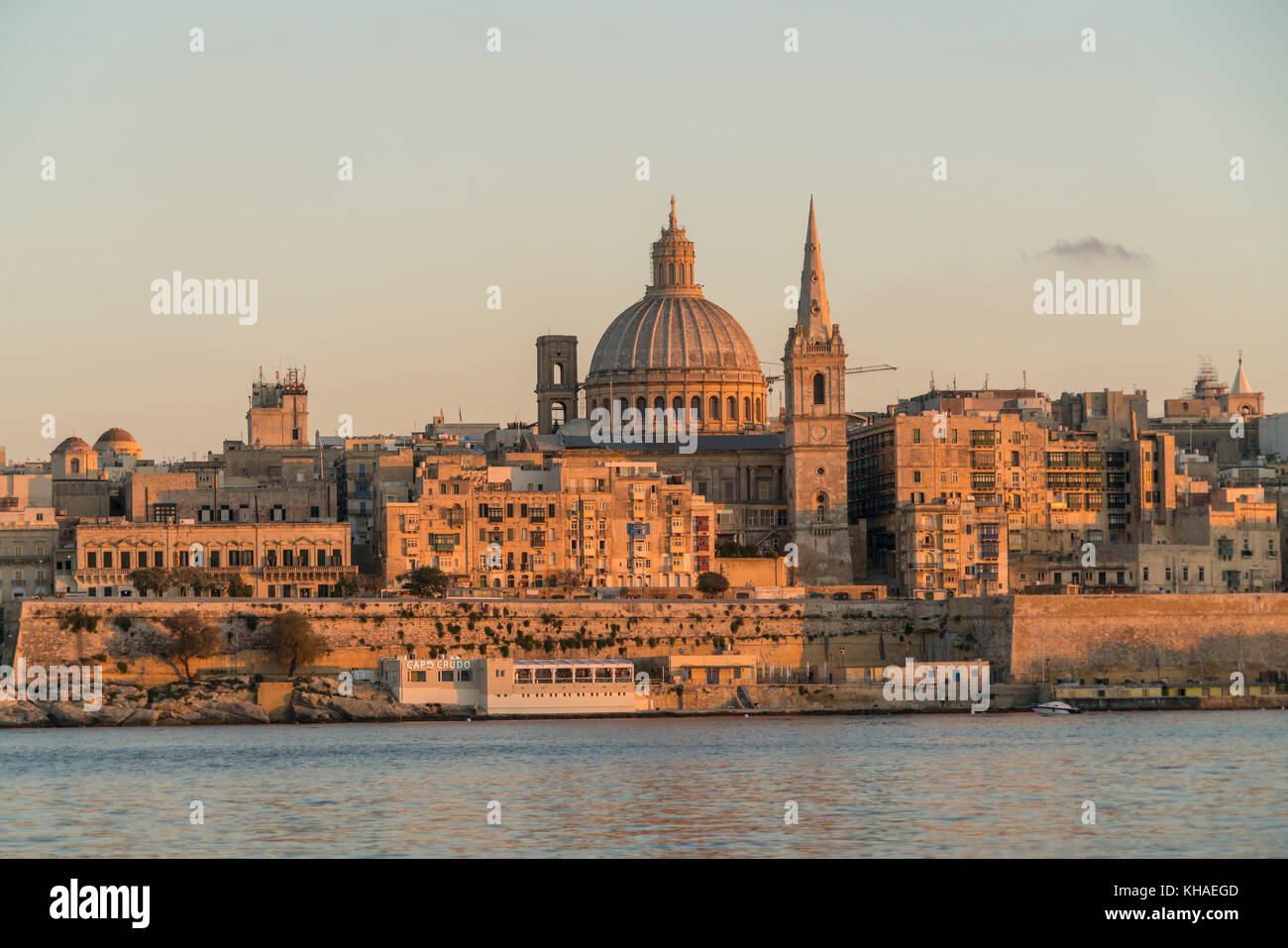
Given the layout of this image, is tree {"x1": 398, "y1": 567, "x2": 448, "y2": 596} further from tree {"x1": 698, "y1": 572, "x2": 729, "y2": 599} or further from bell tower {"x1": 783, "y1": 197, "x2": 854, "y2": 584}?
bell tower {"x1": 783, "y1": 197, "x2": 854, "y2": 584}

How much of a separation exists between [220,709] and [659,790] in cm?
2950

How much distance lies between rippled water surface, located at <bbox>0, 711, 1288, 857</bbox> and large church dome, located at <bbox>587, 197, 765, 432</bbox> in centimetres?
3962

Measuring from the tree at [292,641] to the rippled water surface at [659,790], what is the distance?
10120 mm

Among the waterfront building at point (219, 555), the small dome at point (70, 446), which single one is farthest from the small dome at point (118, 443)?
the waterfront building at point (219, 555)

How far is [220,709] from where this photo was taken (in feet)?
226

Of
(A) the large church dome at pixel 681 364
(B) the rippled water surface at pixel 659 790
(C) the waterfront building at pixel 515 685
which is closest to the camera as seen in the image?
(B) the rippled water surface at pixel 659 790

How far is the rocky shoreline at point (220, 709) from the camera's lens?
67375 mm

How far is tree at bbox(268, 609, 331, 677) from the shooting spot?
73.5m

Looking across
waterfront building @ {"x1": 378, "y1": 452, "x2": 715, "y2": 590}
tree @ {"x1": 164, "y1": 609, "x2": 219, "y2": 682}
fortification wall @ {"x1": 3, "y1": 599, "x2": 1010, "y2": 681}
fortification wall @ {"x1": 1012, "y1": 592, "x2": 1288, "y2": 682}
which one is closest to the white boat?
fortification wall @ {"x1": 1012, "y1": 592, "x2": 1288, "y2": 682}

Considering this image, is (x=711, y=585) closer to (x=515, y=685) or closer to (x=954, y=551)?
(x=954, y=551)

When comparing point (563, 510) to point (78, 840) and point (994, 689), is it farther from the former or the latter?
point (78, 840)

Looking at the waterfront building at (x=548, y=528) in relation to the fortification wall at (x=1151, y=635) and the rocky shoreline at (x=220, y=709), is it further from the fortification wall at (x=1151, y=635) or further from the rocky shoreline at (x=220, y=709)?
the fortification wall at (x=1151, y=635)

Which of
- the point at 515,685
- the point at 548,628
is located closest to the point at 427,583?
the point at 548,628
